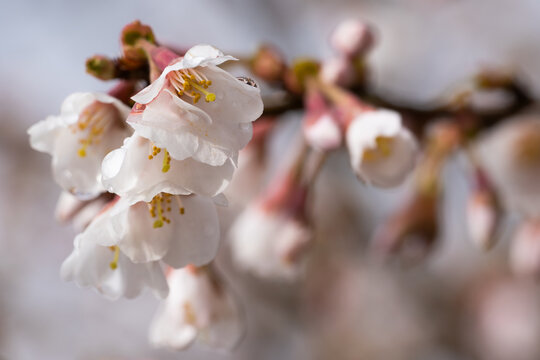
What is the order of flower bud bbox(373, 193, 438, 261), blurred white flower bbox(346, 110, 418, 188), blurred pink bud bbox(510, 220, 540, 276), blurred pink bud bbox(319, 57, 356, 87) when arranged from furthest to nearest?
blurred pink bud bbox(510, 220, 540, 276) → flower bud bbox(373, 193, 438, 261) → blurred pink bud bbox(319, 57, 356, 87) → blurred white flower bbox(346, 110, 418, 188)

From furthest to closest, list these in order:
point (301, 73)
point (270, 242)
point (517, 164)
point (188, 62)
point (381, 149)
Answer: point (517, 164), point (270, 242), point (301, 73), point (381, 149), point (188, 62)

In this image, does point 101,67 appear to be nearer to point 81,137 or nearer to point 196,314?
point 81,137

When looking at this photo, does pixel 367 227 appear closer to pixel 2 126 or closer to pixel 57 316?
pixel 57 316

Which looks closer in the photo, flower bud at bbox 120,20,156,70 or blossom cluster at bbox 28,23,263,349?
blossom cluster at bbox 28,23,263,349

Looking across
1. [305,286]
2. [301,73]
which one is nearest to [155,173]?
[301,73]

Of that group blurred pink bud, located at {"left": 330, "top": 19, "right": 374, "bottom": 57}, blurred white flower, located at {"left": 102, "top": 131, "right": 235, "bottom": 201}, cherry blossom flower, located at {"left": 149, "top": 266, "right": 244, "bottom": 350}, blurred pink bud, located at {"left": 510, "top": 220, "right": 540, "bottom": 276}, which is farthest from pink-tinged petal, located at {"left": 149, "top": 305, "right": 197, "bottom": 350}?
blurred pink bud, located at {"left": 510, "top": 220, "right": 540, "bottom": 276}

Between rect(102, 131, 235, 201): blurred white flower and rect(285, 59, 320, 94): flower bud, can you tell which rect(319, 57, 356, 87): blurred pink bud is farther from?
rect(102, 131, 235, 201): blurred white flower

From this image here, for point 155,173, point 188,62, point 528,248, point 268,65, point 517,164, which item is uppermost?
point 188,62

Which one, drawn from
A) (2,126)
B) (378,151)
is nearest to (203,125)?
(378,151)
